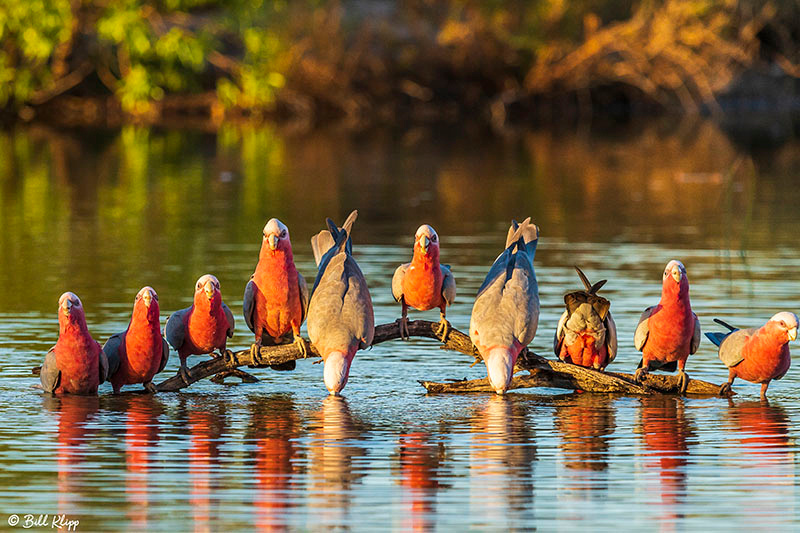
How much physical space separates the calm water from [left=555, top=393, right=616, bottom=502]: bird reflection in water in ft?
0.09

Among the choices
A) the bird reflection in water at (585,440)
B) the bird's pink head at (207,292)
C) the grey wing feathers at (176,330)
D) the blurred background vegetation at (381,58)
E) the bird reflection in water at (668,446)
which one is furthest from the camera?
the blurred background vegetation at (381,58)

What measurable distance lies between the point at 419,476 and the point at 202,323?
257 cm

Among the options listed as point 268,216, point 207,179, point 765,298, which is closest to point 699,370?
point 765,298

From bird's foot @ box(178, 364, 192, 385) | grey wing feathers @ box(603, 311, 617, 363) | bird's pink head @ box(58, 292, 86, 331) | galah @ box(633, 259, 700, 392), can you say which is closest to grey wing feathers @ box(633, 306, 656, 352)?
galah @ box(633, 259, 700, 392)

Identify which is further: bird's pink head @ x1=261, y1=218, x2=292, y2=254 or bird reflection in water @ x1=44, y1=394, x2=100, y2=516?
bird's pink head @ x1=261, y1=218, x2=292, y2=254

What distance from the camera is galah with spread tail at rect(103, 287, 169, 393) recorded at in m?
10.5

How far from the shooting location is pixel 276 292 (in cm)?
1068

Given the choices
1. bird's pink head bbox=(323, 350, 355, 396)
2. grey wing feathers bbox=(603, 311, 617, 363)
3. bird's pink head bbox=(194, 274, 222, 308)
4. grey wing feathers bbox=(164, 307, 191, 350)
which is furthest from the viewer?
grey wing feathers bbox=(603, 311, 617, 363)

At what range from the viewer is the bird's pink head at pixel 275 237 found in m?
10.5

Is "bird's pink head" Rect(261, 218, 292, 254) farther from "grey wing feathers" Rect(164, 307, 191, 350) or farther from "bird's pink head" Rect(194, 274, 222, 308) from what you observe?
"grey wing feathers" Rect(164, 307, 191, 350)

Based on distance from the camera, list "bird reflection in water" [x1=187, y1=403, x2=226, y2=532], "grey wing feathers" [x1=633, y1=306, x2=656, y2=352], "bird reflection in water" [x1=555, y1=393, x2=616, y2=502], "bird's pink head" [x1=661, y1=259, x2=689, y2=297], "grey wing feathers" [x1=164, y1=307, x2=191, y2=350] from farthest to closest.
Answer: "grey wing feathers" [x1=633, y1=306, x2=656, y2=352] → "grey wing feathers" [x1=164, y1=307, x2=191, y2=350] → "bird's pink head" [x1=661, y1=259, x2=689, y2=297] → "bird reflection in water" [x1=555, y1=393, x2=616, y2=502] → "bird reflection in water" [x1=187, y1=403, x2=226, y2=532]

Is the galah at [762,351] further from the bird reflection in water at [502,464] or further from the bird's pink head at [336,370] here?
the bird's pink head at [336,370]

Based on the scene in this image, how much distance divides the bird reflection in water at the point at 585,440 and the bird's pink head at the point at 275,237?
2.28 meters

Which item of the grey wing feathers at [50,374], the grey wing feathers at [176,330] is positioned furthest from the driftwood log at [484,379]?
the grey wing feathers at [50,374]
